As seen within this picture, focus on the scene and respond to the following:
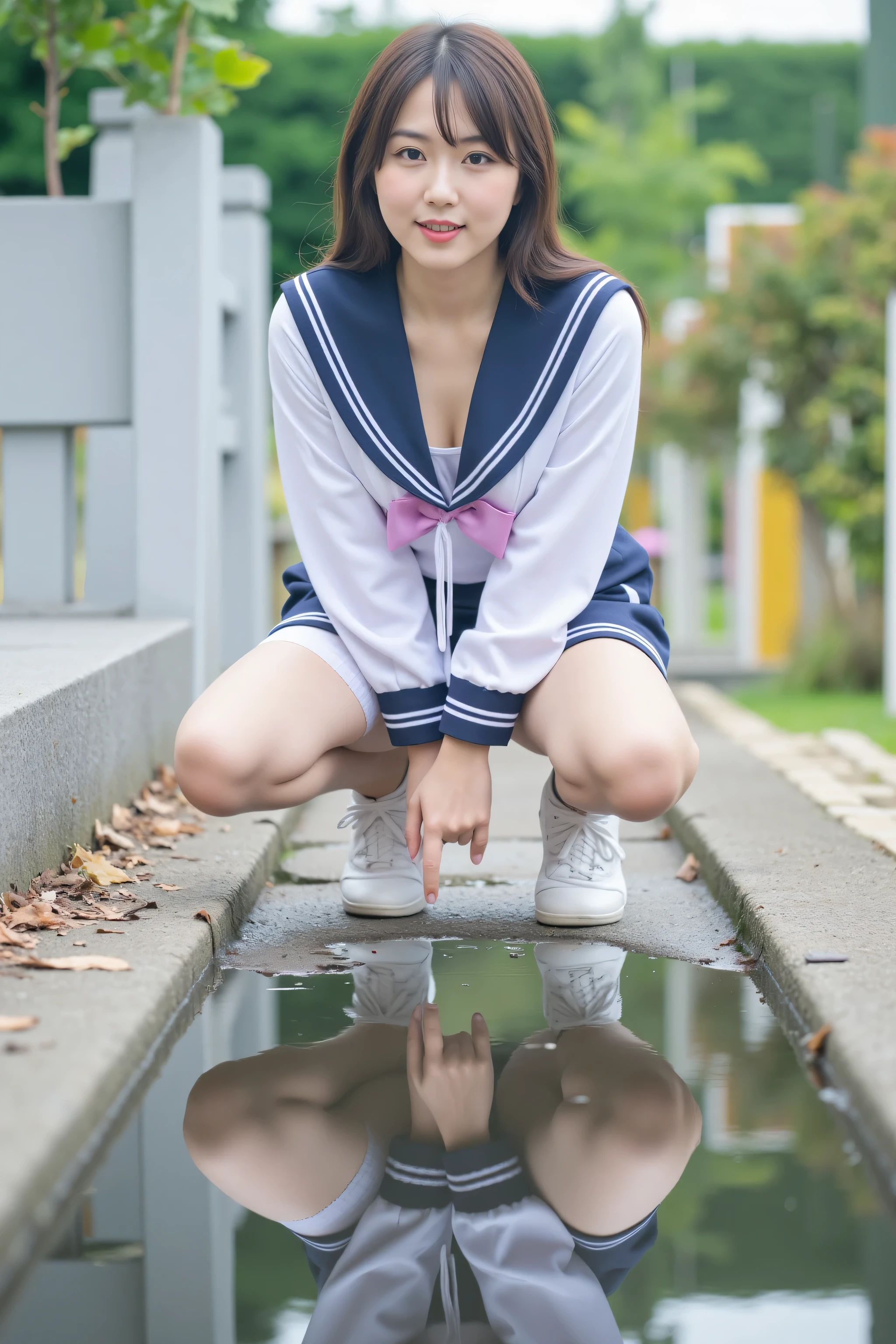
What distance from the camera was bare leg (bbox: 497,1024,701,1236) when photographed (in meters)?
1.45

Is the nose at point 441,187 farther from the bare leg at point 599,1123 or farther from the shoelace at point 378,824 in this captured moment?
the bare leg at point 599,1123

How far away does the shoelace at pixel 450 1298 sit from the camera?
1.22 meters

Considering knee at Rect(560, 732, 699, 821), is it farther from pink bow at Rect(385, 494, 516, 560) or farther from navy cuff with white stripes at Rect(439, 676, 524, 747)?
pink bow at Rect(385, 494, 516, 560)

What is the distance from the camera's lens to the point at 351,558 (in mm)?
2311

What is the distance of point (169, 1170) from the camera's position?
1.53m

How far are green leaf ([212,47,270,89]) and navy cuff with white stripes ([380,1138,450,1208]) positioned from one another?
2923 mm

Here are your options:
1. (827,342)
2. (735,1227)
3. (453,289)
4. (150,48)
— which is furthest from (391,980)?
(827,342)

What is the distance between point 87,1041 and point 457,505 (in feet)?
3.40

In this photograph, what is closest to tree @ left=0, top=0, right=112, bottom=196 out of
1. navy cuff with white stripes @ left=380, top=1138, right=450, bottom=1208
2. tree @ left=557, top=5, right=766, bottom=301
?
navy cuff with white stripes @ left=380, top=1138, right=450, bottom=1208

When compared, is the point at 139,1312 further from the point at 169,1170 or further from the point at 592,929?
the point at 592,929

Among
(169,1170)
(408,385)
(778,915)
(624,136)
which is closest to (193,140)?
(408,385)

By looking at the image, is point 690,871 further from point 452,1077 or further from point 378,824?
point 452,1077

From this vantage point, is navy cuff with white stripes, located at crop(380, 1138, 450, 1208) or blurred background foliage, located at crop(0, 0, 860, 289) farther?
blurred background foliage, located at crop(0, 0, 860, 289)

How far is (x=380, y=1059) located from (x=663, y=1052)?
0.35m
